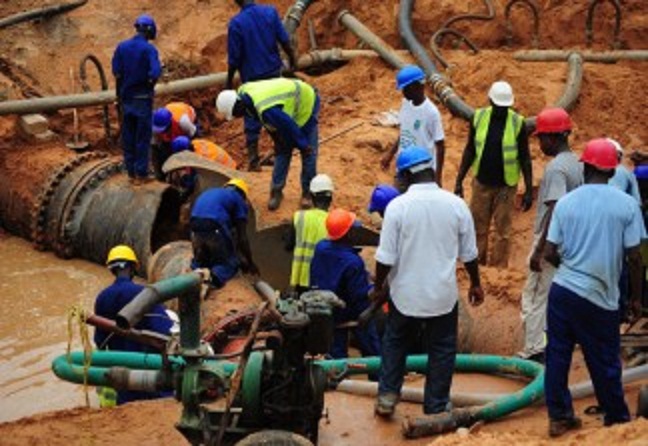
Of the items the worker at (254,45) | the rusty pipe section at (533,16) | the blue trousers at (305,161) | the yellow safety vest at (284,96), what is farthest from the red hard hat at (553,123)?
the rusty pipe section at (533,16)

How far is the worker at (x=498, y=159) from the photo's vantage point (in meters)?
10.4

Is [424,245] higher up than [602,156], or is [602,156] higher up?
[602,156]

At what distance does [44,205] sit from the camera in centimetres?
1354

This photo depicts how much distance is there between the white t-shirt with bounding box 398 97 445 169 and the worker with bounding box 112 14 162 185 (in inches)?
111

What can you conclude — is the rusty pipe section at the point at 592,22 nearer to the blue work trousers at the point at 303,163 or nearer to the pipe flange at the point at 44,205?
the blue work trousers at the point at 303,163

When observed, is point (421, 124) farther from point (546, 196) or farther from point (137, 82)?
point (137, 82)

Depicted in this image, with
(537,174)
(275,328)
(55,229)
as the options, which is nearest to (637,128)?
(537,174)

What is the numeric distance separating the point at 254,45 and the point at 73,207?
110 inches

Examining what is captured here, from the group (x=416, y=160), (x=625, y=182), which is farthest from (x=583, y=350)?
(x=625, y=182)

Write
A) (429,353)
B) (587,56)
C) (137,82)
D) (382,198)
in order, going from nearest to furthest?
(429,353) < (382,198) < (137,82) < (587,56)

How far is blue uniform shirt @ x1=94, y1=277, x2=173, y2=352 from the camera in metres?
8.79

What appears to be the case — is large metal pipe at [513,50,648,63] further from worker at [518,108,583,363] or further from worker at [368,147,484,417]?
worker at [368,147,484,417]

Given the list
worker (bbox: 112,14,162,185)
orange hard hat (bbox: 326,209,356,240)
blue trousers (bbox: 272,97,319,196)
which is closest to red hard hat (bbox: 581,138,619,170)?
orange hard hat (bbox: 326,209,356,240)

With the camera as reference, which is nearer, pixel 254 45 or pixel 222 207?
pixel 222 207
